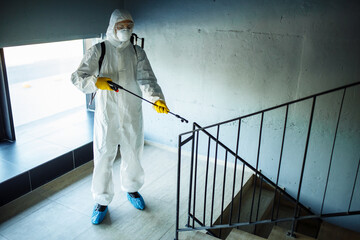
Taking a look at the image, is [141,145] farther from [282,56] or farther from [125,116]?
[282,56]

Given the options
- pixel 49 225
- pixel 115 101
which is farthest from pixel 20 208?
pixel 115 101

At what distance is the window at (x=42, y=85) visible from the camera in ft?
12.4

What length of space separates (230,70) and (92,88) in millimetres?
1560

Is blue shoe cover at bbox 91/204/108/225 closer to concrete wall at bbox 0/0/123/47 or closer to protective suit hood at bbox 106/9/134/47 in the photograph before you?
protective suit hood at bbox 106/9/134/47

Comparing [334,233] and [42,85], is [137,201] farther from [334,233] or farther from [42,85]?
[42,85]

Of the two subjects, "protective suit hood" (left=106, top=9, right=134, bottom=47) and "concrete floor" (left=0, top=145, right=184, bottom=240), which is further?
"concrete floor" (left=0, top=145, right=184, bottom=240)

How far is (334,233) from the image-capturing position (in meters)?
3.28

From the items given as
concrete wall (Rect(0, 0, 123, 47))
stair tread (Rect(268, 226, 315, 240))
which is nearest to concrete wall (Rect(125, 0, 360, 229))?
concrete wall (Rect(0, 0, 123, 47))

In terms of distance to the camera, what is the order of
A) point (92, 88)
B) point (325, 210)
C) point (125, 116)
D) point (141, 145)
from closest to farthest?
point (92, 88) < point (125, 116) < point (141, 145) < point (325, 210)

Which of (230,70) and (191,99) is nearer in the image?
(230,70)

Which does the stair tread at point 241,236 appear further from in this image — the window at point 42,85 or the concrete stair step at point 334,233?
the window at point 42,85

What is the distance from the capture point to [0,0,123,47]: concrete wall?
271 centimetres

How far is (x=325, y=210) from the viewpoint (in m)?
3.38

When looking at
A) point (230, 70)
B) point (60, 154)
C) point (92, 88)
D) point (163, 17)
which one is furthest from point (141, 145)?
point (163, 17)
